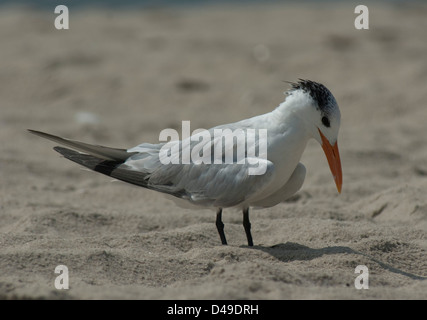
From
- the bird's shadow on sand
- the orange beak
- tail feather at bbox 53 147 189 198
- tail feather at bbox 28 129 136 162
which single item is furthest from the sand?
tail feather at bbox 28 129 136 162

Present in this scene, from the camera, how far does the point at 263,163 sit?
3.91m

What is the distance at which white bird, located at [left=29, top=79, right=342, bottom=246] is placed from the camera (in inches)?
157

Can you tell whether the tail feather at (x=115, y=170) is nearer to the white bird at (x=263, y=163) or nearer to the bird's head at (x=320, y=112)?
the white bird at (x=263, y=163)

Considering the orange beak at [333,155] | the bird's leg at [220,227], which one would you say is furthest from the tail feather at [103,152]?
the orange beak at [333,155]

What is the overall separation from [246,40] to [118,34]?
2171 millimetres

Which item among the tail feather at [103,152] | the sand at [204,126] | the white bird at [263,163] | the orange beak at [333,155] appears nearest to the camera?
the sand at [204,126]

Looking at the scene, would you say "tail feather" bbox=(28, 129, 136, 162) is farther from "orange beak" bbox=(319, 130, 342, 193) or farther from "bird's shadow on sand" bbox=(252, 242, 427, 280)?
"orange beak" bbox=(319, 130, 342, 193)

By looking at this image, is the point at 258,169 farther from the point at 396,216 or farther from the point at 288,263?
the point at 396,216

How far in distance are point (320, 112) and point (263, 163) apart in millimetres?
457

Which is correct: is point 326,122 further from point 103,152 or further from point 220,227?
Answer: point 103,152

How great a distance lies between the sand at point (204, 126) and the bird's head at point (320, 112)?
645 millimetres

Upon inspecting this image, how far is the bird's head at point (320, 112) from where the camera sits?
157 inches

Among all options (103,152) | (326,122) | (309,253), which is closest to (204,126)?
(103,152)
